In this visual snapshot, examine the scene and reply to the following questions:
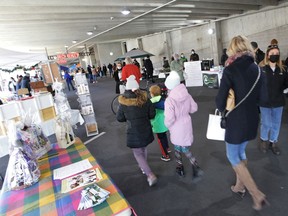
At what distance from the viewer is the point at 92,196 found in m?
1.21

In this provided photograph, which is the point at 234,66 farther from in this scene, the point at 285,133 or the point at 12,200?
the point at 285,133

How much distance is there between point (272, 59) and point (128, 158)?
7.69 feet

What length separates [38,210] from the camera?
1.19 m

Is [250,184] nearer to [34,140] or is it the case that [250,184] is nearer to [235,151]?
[235,151]

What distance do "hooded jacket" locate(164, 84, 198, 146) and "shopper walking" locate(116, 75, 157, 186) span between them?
19 cm

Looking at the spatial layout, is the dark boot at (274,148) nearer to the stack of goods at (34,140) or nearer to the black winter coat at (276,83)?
the black winter coat at (276,83)

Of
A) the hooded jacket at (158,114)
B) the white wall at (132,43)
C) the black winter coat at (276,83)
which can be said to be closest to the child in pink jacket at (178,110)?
the hooded jacket at (158,114)

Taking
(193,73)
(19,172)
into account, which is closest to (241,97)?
(19,172)

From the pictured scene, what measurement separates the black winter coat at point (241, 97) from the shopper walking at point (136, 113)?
2.55 ft

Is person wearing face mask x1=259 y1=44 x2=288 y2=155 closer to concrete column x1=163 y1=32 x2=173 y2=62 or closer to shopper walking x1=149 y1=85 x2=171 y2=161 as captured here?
shopper walking x1=149 y1=85 x2=171 y2=161

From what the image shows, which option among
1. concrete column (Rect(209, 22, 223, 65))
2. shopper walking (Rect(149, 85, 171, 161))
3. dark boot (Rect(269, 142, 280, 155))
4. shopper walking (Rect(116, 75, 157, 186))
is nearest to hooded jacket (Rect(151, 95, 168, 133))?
shopper walking (Rect(149, 85, 171, 161))

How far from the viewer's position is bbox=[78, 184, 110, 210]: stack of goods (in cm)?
116

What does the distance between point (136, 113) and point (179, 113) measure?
467 millimetres

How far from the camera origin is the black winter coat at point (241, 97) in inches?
65.8
